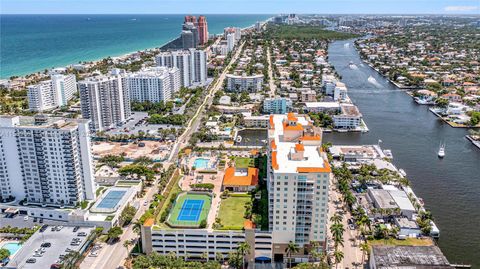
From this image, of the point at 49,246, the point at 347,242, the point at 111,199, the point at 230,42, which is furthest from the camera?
the point at 230,42

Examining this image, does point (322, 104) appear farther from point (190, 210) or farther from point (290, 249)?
point (290, 249)

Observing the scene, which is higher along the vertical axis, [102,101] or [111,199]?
[102,101]

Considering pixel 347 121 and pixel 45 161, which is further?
Result: pixel 347 121

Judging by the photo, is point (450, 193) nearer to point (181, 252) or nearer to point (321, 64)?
point (181, 252)

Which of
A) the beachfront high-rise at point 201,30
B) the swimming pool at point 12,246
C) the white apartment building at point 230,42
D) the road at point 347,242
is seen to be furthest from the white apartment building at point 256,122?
the beachfront high-rise at point 201,30

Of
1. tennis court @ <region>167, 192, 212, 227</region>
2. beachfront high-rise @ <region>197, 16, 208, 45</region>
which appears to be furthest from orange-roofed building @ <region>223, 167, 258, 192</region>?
beachfront high-rise @ <region>197, 16, 208, 45</region>

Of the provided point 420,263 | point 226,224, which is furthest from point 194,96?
point 420,263

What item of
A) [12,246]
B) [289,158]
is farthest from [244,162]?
[12,246]

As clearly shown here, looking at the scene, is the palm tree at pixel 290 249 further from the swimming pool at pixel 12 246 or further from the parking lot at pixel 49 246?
the swimming pool at pixel 12 246
